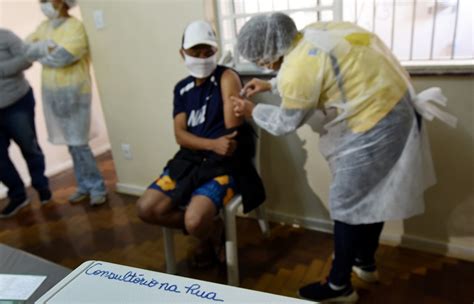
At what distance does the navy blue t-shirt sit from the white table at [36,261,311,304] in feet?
3.56

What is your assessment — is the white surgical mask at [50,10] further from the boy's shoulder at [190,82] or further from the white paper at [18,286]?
the white paper at [18,286]

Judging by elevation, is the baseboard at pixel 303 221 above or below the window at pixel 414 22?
below

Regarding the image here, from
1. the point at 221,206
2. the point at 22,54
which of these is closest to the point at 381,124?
the point at 221,206

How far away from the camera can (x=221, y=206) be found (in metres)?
1.60

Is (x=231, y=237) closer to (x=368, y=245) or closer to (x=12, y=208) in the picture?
(x=368, y=245)

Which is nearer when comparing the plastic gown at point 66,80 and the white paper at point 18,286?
the white paper at point 18,286

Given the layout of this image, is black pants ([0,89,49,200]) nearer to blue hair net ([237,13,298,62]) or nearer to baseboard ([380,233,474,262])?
blue hair net ([237,13,298,62])

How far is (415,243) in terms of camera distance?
1820 millimetres

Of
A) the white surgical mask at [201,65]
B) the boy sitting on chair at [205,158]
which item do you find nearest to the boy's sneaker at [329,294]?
the boy sitting on chair at [205,158]

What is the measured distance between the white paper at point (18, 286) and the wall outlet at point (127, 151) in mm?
1792

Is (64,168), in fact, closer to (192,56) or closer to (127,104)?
(127,104)

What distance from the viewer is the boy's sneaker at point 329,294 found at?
1.48 metres

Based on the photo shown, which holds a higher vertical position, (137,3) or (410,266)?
(137,3)

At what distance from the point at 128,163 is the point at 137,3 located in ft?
3.49
